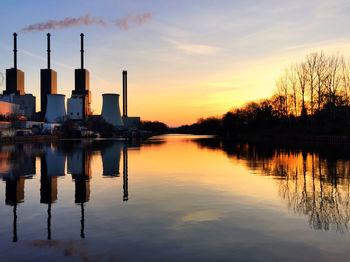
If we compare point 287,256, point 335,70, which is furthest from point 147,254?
point 335,70

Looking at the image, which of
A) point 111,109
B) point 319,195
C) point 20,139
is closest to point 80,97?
point 111,109

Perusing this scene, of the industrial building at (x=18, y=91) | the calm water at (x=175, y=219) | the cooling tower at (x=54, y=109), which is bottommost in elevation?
the calm water at (x=175, y=219)

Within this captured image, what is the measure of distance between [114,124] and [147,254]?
13807cm

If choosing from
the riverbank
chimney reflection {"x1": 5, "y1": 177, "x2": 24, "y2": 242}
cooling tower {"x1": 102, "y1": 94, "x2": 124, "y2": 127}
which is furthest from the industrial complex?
chimney reflection {"x1": 5, "y1": 177, "x2": 24, "y2": 242}

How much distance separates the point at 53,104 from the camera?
121562 mm

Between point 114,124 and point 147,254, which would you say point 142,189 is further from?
point 114,124

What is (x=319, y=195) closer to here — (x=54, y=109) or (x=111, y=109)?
(x=54, y=109)

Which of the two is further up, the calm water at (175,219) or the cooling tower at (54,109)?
the cooling tower at (54,109)

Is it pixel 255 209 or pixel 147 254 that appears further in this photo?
pixel 255 209

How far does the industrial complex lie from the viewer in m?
111

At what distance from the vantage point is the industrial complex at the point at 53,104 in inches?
4368

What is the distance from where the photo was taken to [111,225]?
299 inches

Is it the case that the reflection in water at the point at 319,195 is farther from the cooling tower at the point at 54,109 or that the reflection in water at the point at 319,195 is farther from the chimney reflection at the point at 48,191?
the cooling tower at the point at 54,109

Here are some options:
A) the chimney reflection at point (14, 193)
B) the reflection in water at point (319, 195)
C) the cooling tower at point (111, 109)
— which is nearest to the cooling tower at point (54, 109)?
the cooling tower at point (111, 109)
